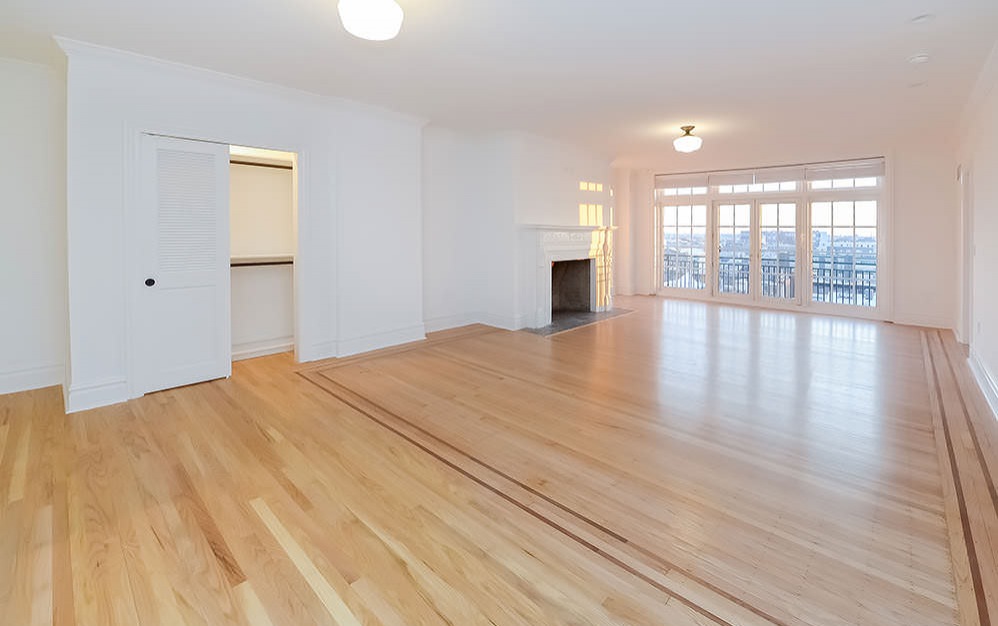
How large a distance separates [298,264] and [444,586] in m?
3.85

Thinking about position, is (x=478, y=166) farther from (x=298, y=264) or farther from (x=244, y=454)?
(x=244, y=454)

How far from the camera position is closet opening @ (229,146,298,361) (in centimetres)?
514

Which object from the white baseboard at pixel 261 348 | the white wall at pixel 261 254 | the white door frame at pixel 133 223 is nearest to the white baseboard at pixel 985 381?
the white wall at pixel 261 254

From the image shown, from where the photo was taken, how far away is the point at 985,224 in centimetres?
435

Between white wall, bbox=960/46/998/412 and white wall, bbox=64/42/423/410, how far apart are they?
5227mm

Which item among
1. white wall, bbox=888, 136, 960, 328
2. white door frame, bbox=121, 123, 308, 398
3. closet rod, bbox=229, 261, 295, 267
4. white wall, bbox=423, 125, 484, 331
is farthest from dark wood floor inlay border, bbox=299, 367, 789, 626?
white wall, bbox=888, 136, 960, 328

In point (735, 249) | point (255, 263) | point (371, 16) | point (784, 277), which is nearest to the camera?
point (371, 16)

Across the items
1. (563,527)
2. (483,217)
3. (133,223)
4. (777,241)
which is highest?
(483,217)

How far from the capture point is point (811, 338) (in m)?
6.18

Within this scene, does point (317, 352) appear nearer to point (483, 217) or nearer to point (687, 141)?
point (483, 217)

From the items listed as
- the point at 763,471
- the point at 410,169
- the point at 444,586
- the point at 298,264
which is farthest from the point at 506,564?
the point at 410,169

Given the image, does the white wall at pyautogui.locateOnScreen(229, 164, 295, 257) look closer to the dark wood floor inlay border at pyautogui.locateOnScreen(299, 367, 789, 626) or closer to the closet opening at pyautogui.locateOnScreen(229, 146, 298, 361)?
the closet opening at pyautogui.locateOnScreen(229, 146, 298, 361)

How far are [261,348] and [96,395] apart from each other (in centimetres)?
165

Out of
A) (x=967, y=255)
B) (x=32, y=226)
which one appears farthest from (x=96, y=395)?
(x=967, y=255)
